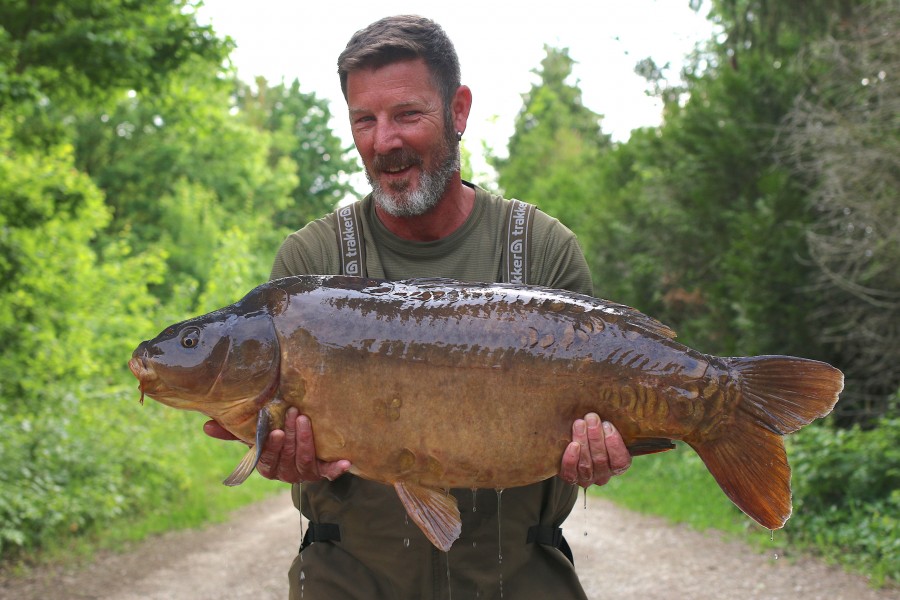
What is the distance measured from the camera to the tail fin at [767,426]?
2637mm

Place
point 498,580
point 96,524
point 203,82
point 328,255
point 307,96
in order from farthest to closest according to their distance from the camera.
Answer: point 307,96, point 203,82, point 96,524, point 328,255, point 498,580

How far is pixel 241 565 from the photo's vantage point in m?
8.94

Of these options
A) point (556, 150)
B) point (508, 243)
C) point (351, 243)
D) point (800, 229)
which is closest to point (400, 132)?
point (351, 243)

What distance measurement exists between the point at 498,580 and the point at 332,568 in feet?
1.79

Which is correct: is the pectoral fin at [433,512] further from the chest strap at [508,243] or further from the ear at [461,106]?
the ear at [461,106]

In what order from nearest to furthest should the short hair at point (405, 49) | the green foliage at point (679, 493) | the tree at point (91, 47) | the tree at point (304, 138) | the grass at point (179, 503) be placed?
the short hair at point (405, 49) → the grass at point (179, 503) → the green foliage at point (679, 493) → the tree at point (91, 47) → the tree at point (304, 138)

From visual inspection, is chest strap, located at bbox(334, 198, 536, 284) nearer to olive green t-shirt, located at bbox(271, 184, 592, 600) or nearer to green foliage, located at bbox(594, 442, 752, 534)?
olive green t-shirt, located at bbox(271, 184, 592, 600)

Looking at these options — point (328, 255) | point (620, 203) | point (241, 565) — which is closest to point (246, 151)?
point (620, 203)

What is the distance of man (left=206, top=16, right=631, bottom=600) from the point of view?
3.01 meters

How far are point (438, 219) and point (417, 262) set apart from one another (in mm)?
167

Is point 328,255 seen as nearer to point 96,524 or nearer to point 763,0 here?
point 96,524

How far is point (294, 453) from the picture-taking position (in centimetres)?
263

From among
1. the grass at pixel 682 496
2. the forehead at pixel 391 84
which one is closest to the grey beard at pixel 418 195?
the forehead at pixel 391 84

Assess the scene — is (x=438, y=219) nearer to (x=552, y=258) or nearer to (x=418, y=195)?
(x=418, y=195)
